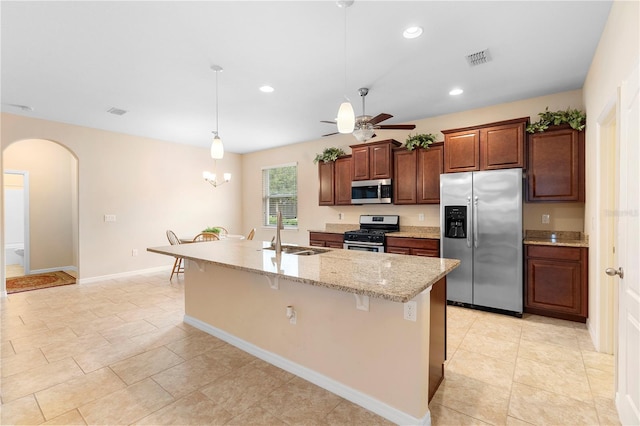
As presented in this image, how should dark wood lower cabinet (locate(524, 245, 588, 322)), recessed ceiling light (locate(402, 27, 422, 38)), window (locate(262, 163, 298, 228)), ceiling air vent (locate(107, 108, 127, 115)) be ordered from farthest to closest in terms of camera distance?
window (locate(262, 163, 298, 228))
ceiling air vent (locate(107, 108, 127, 115))
dark wood lower cabinet (locate(524, 245, 588, 322))
recessed ceiling light (locate(402, 27, 422, 38))

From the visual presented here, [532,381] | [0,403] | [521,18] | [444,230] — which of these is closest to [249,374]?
[0,403]

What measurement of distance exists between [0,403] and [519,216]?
4742 millimetres

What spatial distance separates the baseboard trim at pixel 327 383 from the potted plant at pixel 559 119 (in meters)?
3.33

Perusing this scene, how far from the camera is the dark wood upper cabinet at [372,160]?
4719mm

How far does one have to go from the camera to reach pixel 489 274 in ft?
12.0

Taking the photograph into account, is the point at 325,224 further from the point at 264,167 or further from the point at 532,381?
the point at 532,381

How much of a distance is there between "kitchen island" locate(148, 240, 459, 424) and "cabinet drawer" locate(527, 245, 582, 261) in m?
1.84

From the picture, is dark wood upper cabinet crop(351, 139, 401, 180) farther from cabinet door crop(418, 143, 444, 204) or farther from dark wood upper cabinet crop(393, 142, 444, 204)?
cabinet door crop(418, 143, 444, 204)

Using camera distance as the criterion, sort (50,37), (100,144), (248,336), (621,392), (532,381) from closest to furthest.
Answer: (621,392) → (532,381) → (50,37) → (248,336) → (100,144)

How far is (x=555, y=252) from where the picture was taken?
3.33 metres

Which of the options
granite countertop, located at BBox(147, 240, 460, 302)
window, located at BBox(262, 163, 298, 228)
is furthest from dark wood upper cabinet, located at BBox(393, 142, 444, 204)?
window, located at BBox(262, 163, 298, 228)

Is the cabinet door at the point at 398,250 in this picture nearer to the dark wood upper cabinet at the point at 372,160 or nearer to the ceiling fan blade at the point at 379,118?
the dark wood upper cabinet at the point at 372,160

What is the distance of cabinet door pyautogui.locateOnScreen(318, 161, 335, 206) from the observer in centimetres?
554

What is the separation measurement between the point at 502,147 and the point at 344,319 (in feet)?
Answer: 9.80
